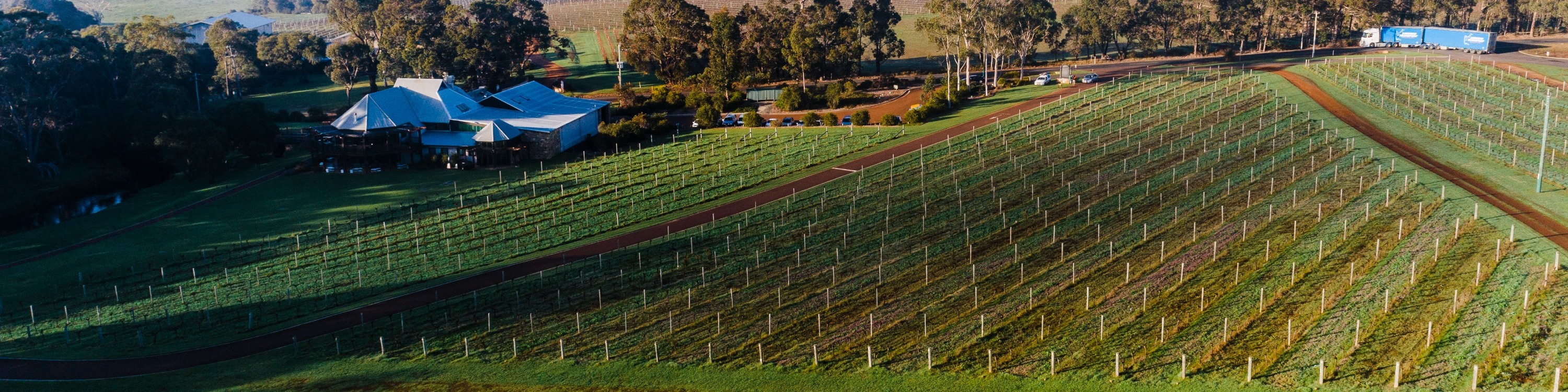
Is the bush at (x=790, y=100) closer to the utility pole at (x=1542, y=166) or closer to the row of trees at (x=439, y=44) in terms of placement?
the row of trees at (x=439, y=44)

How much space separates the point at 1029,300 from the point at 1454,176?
3342 centimetres

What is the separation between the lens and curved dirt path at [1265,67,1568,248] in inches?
2183

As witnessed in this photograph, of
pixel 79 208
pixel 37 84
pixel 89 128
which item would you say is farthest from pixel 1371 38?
pixel 37 84

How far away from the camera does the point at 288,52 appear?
5866 inches

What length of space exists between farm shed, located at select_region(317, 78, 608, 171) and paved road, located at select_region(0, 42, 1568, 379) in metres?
25.4

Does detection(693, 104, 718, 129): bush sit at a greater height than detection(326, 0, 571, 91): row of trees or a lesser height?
lesser

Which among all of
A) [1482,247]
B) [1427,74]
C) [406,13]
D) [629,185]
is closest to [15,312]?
[629,185]

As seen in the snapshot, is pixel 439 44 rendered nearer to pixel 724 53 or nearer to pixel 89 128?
pixel 724 53

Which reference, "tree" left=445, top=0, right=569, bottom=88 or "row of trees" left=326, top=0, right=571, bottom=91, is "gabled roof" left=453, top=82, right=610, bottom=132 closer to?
"tree" left=445, top=0, right=569, bottom=88

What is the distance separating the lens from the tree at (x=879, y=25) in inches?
5315

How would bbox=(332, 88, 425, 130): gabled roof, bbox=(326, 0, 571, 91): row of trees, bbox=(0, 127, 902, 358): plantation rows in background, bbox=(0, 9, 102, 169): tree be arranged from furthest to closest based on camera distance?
1. bbox=(326, 0, 571, 91): row of trees
2. bbox=(0, 9, 102, 169): tree
3. bbox=(332, 88, 425, 130): gabled roof
4. bbox=(0, 127, 902, 358): plantation rows in background

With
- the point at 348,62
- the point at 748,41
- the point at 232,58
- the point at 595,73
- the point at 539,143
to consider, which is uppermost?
the point at 748,41

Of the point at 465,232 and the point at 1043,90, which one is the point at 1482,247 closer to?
the point at 465,232

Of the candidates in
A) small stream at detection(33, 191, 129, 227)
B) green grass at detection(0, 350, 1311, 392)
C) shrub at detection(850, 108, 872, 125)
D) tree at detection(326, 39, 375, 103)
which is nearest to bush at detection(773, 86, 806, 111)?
shrub at detection(850, 108, 872, 125)
